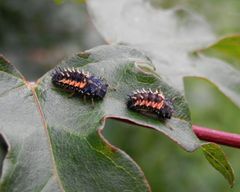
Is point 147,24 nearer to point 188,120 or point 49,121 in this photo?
point 188,120

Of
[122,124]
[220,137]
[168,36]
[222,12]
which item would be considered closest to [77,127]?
[220,137]

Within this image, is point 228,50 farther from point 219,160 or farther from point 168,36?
point 219,160

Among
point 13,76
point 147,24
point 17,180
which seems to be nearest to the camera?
point 17,180

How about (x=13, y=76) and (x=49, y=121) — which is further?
(x=13, y=76)

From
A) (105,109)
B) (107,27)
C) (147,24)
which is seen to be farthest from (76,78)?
(147,24)

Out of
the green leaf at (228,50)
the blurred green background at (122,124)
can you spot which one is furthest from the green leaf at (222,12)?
the green leaf at (228,50)

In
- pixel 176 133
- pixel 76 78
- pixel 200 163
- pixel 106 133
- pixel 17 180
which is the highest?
pixel 76 78
